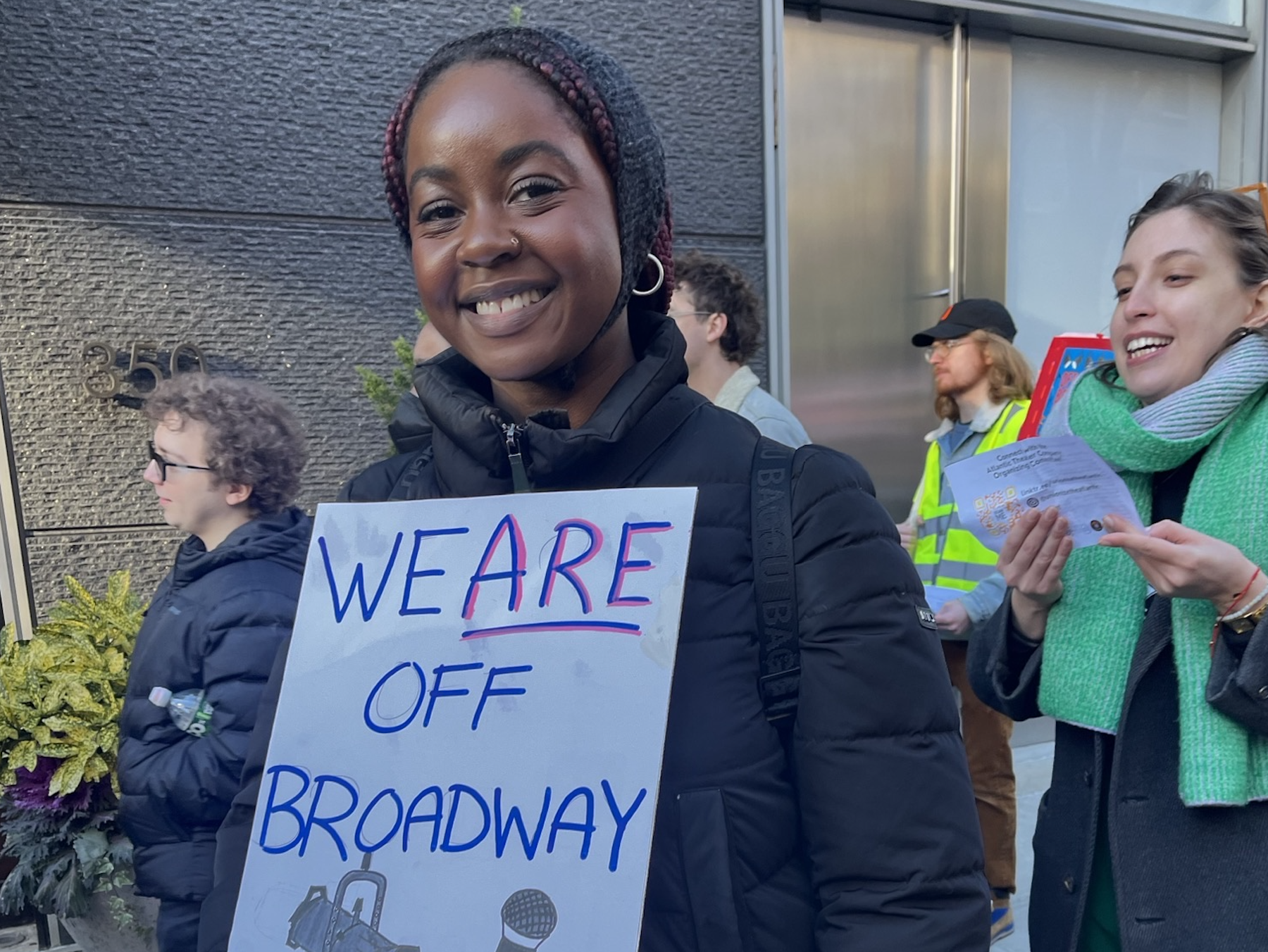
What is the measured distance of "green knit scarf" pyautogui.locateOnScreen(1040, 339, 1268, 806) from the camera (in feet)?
4.73

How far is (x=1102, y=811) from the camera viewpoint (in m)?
1.57

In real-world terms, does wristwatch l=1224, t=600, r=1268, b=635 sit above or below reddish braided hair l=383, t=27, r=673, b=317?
below

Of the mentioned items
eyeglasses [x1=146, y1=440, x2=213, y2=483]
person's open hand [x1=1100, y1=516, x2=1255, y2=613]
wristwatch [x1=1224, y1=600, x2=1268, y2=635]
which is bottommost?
wristwatch [x1=1224, y1=600, x2=1268, y2=635]

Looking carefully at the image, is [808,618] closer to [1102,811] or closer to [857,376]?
[1102,811]

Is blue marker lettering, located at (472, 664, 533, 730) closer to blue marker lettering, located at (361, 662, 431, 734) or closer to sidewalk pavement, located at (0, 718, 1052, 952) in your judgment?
blue marker lettering, located at (361, 662, 431, 734)

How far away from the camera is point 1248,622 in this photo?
1419 mm

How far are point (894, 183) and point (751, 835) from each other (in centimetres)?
460

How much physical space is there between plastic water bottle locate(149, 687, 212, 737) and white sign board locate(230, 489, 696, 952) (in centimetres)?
143

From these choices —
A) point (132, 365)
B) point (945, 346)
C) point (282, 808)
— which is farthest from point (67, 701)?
point (945, 346)

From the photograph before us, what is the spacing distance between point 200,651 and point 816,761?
72.4 inches

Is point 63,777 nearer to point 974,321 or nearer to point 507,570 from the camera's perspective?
point 507,570

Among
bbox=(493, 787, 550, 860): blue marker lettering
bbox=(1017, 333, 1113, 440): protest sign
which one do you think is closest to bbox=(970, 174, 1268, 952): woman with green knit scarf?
bbox=(1017, 333, 1113, 440): protest sign

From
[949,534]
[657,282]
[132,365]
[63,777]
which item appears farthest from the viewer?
[132,365]

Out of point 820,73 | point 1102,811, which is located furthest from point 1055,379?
point 820,73
